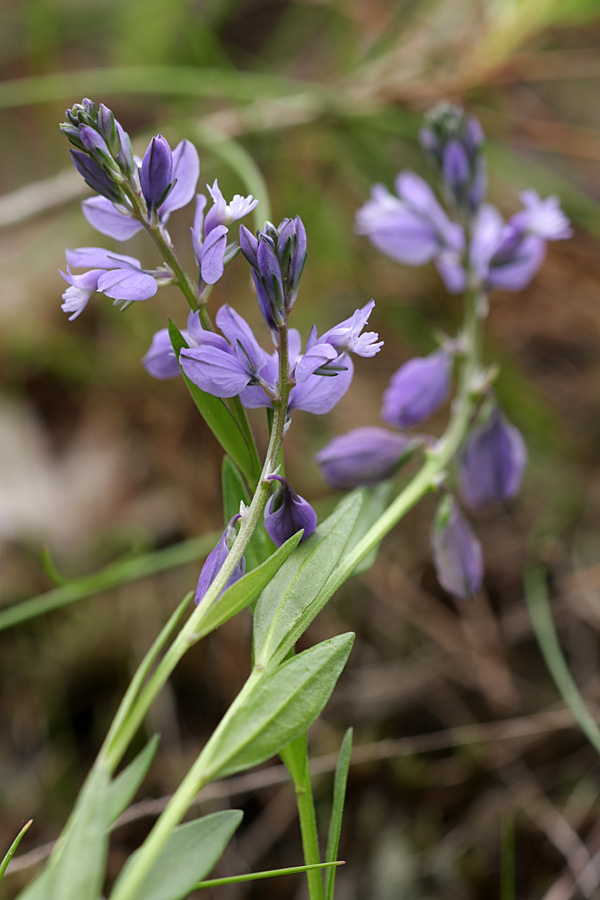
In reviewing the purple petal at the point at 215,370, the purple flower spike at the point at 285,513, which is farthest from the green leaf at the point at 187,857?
the purple petal at the point at 215,370

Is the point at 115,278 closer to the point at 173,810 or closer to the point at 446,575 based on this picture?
the point at 173,810

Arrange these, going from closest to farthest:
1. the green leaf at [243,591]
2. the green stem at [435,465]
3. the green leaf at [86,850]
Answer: the green leaf at [86,850]
the green leaf at [243,591]
the green stem at [435,465]

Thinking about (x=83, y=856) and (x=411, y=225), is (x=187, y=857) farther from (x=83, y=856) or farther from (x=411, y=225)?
(x=411, y=225)

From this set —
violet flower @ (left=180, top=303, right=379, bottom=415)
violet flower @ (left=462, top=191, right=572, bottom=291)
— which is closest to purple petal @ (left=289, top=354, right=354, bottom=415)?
violet flower @ (left=180, top=303, right=379, bottom=415)

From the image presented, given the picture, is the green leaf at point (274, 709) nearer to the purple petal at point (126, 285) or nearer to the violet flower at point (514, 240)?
the purple petal at point (126, 285)

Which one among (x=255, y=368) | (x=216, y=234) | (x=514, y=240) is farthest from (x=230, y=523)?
(x=514, y=240)

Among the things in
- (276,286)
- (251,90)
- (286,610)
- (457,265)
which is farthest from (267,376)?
(251,90)

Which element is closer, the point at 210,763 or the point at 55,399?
the point at 210,763
